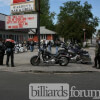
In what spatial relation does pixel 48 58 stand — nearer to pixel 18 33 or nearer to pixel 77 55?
pixel 77 55

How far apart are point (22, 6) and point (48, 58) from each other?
387cm

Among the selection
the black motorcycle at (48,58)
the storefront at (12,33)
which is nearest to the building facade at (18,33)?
the storefront at (12,33)

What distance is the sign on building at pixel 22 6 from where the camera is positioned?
14.4m

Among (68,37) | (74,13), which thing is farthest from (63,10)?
(68,37)

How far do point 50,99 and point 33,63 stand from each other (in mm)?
7700

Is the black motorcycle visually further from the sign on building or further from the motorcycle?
the sign on building

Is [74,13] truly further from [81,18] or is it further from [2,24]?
[2,24]

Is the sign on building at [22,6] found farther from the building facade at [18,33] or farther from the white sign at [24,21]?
the building facade at [18,33]

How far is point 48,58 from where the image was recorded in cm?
1359

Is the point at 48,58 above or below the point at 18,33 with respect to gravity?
below

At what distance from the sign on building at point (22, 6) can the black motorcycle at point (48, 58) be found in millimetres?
2960

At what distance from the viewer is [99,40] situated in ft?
42.4

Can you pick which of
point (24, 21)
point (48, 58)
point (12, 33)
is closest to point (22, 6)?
point (24, 21)

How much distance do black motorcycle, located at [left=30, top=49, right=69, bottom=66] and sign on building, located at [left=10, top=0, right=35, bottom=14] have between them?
9.71 ft
